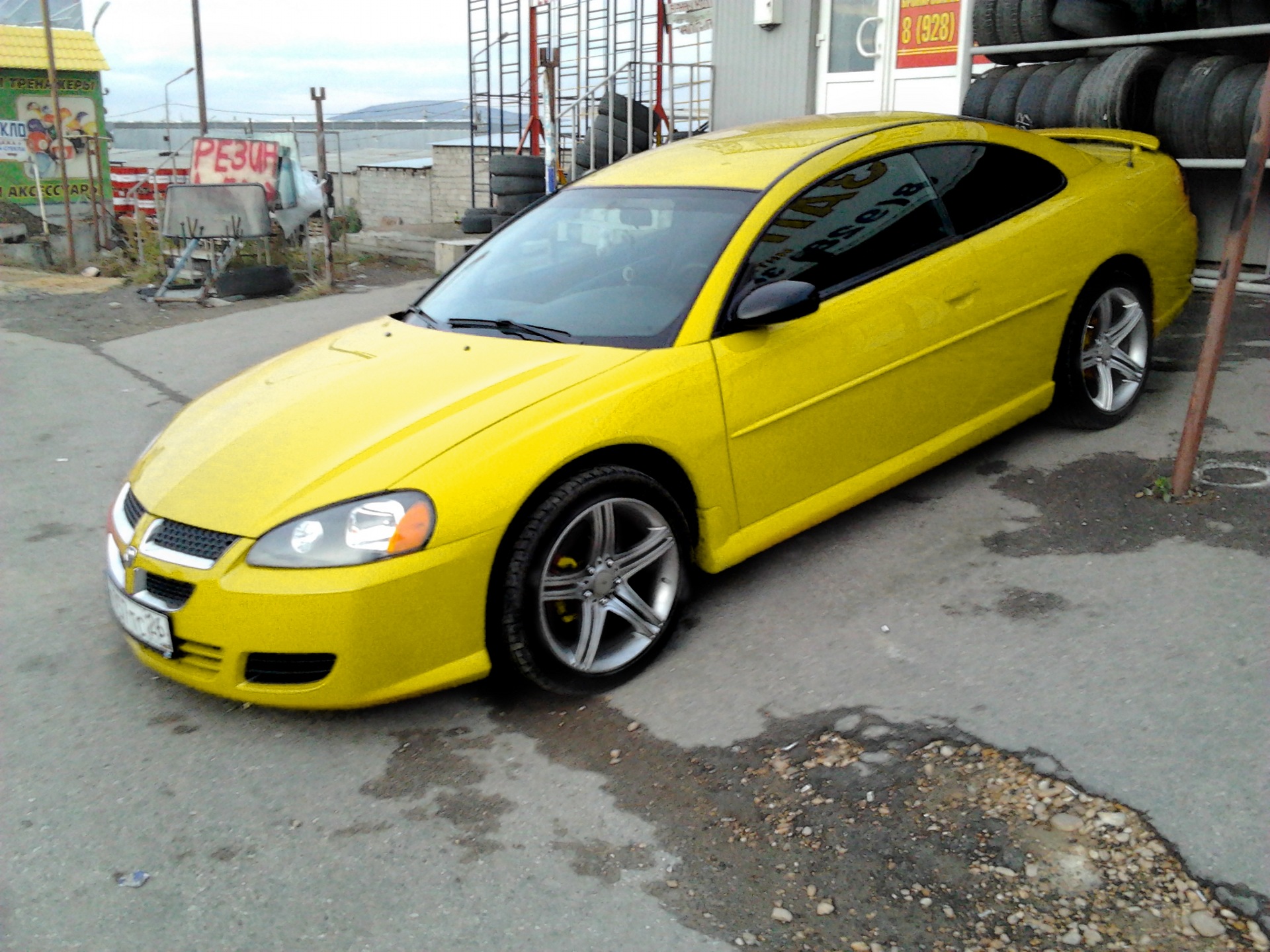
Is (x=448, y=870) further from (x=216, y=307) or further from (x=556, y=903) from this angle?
(x=216, y=307)

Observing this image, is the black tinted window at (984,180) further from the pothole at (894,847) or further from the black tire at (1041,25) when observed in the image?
the black tire at (1041,25)

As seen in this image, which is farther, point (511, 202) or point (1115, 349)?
point (511, 202)

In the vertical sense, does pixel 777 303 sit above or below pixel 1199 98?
below

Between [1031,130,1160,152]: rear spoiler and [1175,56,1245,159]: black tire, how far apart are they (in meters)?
2.53

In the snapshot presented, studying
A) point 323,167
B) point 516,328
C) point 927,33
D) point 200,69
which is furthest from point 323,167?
point 200,69

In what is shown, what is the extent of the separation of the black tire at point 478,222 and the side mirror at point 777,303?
9.76m

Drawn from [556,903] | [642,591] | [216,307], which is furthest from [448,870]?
[216,307]

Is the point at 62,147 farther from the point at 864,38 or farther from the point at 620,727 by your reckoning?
the point at 620,727

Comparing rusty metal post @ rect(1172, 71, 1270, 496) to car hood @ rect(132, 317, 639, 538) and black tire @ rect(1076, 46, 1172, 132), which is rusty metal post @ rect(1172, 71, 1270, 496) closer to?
car hood @ rect(132, 317, 639, 538)

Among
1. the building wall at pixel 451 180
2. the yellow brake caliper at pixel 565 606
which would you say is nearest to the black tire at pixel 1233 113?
the yellow brake caliper at pixel 565 606

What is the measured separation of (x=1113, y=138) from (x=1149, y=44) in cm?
350

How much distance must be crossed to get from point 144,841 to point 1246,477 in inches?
171

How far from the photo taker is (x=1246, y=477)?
15.8 ft

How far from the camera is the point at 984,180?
15.8 ft
